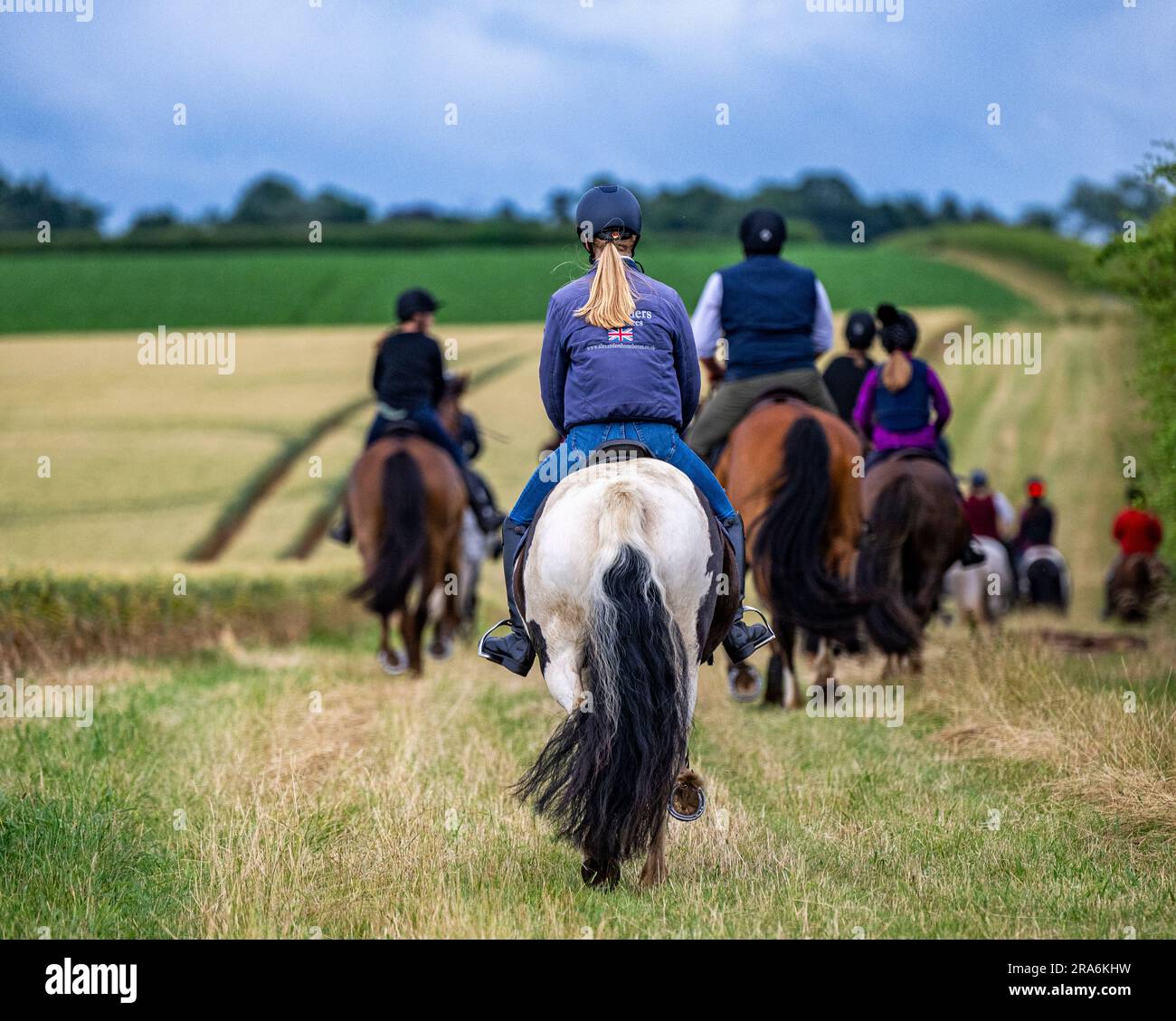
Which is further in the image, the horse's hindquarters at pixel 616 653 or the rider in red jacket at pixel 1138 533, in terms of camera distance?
the rider in red jacket at pixel 1138 533

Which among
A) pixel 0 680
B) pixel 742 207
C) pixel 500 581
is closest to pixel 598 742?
pixel 0 680

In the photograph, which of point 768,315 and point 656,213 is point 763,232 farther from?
point 656,213

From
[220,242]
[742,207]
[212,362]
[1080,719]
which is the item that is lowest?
[1080,719]

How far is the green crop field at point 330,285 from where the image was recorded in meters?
55.2

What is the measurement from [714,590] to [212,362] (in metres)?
40.2

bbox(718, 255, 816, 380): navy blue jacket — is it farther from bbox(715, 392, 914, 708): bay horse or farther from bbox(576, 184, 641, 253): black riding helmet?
bbox(576, 184, 641, 253): black riding helmet

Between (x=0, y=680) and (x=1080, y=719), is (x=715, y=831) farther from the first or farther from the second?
(x=0, y=680)

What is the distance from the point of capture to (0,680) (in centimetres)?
1205

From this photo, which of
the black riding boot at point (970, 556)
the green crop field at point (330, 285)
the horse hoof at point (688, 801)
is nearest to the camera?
the horse hoof at point (688, 801)

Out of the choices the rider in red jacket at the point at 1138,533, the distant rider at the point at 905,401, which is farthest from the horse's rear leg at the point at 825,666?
the rider in red jacket at the point at 1138,533

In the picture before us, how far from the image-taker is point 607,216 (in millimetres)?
6359

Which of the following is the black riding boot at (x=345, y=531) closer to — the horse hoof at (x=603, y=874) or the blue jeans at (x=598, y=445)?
the blue jeans at (x=598, y=445)

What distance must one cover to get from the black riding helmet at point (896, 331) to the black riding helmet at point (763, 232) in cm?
121

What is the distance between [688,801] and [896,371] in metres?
6.53
